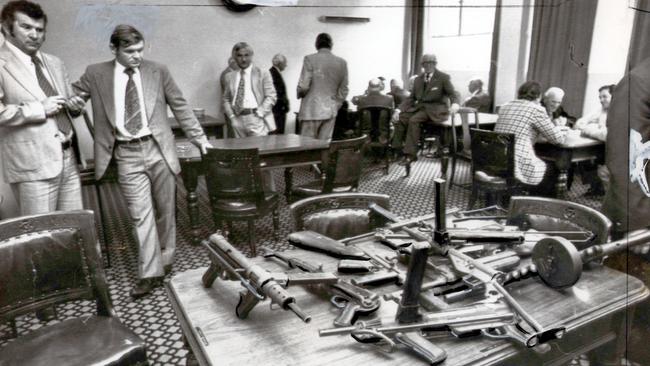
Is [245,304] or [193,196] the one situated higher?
[245,304]

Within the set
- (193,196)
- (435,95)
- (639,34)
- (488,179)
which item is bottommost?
(193,196)

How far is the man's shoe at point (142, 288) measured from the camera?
3.11m

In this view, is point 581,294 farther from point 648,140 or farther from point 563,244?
point 648,140

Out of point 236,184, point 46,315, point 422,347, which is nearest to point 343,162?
point 236,184

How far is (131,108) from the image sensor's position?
9.73ft

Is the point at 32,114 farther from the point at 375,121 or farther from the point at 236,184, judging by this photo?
the point at 375,121

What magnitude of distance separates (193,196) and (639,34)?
11.0 ft

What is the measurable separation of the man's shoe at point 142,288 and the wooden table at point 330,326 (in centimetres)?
160

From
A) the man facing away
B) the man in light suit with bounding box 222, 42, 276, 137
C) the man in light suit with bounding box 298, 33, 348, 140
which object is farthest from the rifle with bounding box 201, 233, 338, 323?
the man in light suit with bounding box 298, 33, 348, 140

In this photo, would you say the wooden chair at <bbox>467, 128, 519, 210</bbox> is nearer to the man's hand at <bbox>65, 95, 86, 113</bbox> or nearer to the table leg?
the table leg

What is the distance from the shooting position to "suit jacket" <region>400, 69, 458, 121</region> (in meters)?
6.19

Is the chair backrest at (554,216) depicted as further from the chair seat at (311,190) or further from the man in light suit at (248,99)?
the man in light suit at (248,99)

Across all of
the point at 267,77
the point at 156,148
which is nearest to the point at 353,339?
the point at 156,148

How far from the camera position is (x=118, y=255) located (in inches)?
150
